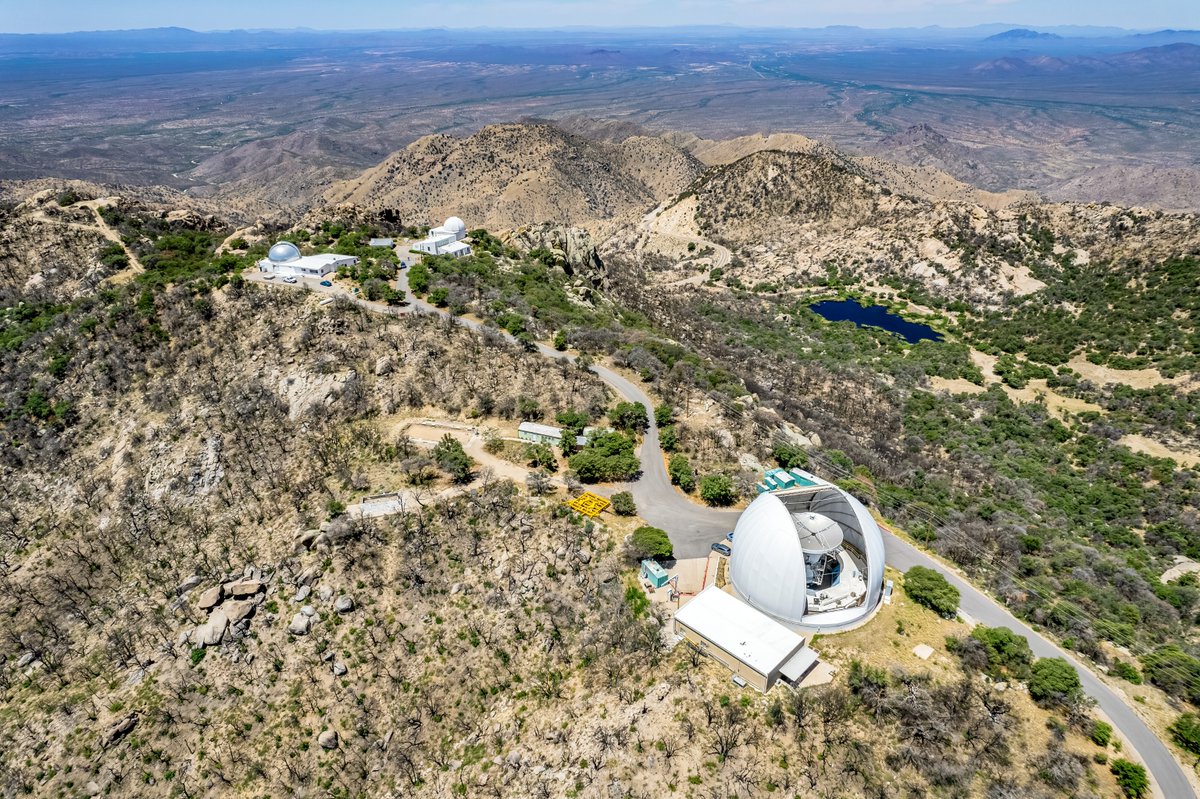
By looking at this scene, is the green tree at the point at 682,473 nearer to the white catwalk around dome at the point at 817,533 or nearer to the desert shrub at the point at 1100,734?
the white catwalk around dome at the point at 817,533

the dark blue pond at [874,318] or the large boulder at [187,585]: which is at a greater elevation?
the large boulder at [187,585]

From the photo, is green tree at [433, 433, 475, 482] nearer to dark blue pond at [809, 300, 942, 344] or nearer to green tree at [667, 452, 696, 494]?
green tree at [667, 452, 696, 494]

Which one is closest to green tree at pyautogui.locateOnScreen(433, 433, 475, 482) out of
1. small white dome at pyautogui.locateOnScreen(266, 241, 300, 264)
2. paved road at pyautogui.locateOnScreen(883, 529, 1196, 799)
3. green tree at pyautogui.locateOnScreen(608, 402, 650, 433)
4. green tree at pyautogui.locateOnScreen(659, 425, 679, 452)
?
green tree at pyautogui.locateOnScreen(608, 402, 650, 433)

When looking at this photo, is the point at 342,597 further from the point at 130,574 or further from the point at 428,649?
the point at 130,574

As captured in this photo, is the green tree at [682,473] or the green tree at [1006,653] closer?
the green tree at [1006,653]

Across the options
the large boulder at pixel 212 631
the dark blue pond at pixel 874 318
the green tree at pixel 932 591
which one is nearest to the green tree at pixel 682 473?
the green tree at pixel 932 591

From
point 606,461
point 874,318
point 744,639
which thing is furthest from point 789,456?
point 874,318
